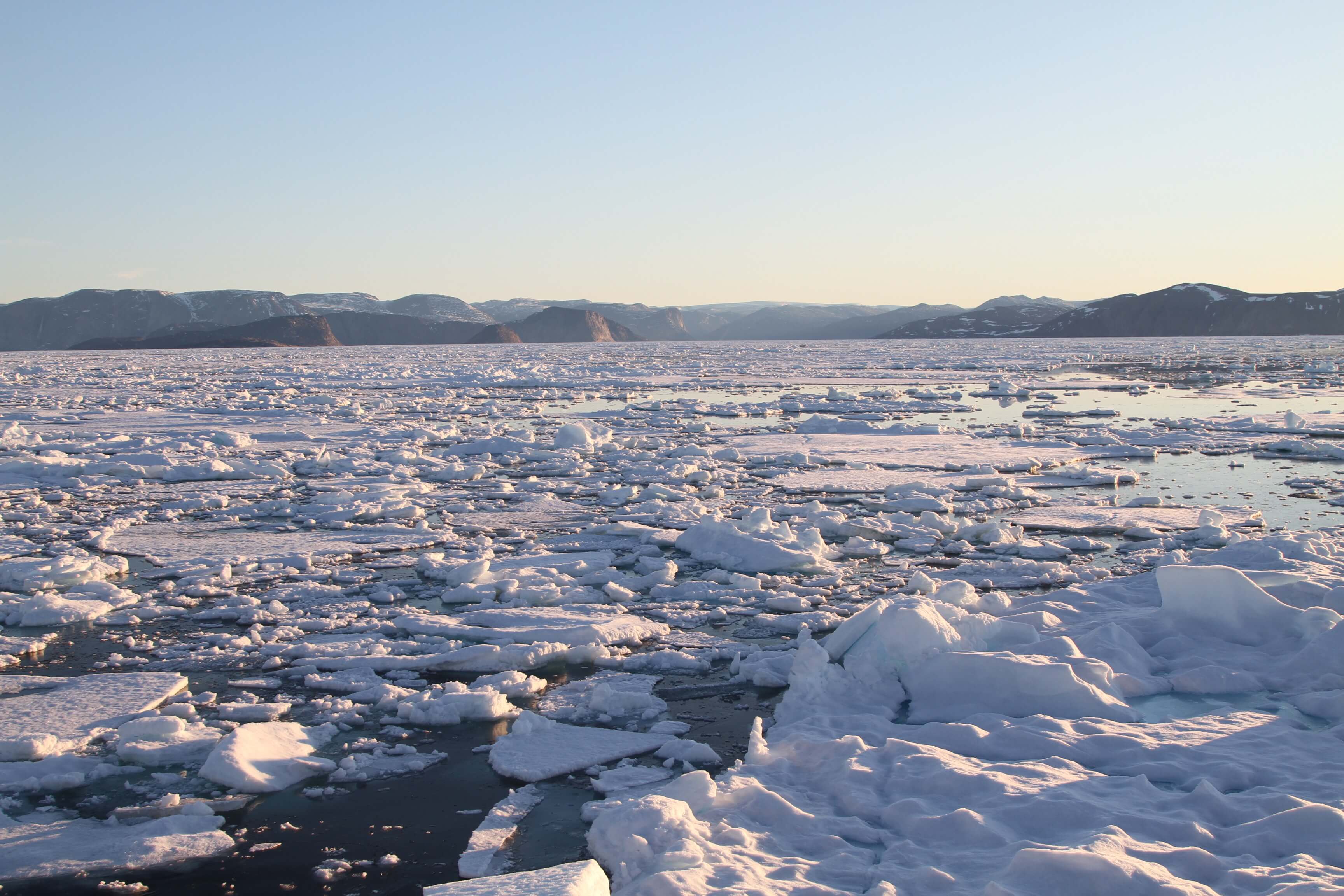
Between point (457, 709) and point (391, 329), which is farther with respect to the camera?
point (391, 329)

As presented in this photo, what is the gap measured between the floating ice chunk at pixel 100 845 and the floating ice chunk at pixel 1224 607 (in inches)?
184

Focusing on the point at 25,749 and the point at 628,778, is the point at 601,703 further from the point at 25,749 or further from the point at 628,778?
the point at 25,749

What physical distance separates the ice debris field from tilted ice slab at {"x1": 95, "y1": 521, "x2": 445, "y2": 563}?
55 mm

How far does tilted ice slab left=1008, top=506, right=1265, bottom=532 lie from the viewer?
24.8ft

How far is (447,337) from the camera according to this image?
4776 inches

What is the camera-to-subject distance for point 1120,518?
25.8 feet

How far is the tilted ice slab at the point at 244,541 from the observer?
6863 mm

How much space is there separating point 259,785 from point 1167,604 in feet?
15.0

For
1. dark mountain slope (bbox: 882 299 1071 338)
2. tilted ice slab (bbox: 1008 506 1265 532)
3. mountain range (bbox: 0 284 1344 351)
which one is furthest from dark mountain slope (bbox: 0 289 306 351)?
tilted ice slab (bbox: 1008 506 1265 532)

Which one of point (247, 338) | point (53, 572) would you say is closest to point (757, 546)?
point (53, 572)

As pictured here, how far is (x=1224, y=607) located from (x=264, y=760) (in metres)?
4.75

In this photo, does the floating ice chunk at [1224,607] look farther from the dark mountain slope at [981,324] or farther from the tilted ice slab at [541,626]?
the dark mountain slope at [981,324]

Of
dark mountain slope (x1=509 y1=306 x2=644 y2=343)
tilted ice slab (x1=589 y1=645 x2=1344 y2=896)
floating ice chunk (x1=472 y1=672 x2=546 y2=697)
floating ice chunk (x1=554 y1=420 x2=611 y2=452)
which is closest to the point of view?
tilted ice slab (x1=589 y1=645 x2=1344 y2=896)

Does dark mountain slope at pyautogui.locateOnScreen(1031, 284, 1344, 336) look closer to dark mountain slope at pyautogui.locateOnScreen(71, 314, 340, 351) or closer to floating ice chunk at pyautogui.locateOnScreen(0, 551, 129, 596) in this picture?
dark mountain slope at pyautogui.locateOnScreen(71, 314, 340, 351)
